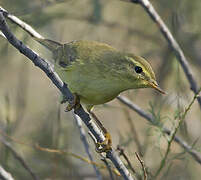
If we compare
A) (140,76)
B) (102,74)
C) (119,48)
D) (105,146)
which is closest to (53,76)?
(105,146)

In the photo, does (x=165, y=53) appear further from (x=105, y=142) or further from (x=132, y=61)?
(x=105, y=142)

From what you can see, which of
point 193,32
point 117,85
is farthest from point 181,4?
point 117,85

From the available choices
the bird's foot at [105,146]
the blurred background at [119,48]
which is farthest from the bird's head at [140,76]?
the blurred background at [119,48]

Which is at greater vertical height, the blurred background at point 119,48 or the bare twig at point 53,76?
the blurred background at point 119,48

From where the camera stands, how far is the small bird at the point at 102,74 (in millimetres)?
3106

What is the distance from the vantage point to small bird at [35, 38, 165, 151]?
3.11m

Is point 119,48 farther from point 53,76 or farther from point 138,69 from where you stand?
point 53,76

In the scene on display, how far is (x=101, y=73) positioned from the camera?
3.22 m

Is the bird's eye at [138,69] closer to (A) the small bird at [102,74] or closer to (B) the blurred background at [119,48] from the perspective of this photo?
(A) the small bird at [102,74]

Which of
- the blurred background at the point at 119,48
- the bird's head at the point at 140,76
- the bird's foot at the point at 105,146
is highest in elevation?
the blurred background at the point at 119,48

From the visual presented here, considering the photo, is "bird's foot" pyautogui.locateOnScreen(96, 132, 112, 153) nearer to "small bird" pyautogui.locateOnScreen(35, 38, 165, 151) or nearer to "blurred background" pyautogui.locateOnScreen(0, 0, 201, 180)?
"small bird" pyautogui.locateOnScreen(35, 38, 165, 151)

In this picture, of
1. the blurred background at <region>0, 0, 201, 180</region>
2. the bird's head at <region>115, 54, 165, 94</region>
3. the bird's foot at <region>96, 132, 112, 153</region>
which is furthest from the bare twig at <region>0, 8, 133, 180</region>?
the blurred background at <region>0, 0, 201, 180</region>

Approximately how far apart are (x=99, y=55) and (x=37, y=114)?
276cm

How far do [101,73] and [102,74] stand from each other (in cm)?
1
